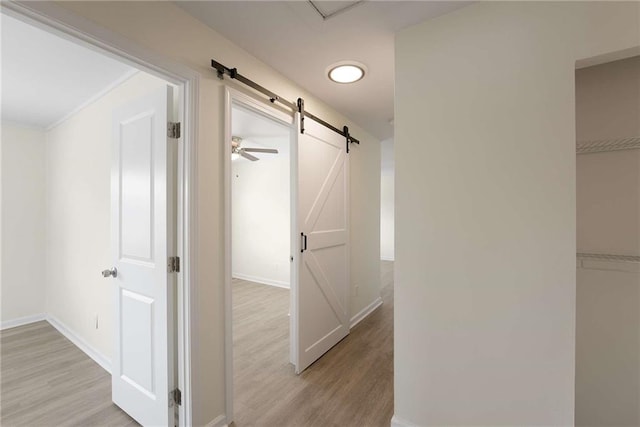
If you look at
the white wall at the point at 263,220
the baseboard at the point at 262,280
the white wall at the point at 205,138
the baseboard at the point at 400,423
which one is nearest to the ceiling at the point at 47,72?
the white wall at the point at 205,138

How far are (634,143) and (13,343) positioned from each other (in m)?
5.54

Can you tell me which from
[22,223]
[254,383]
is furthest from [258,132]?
[22,223]

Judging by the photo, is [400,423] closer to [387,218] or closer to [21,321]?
[21,321]

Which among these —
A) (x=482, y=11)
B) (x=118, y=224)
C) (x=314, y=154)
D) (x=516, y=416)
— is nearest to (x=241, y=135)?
(x=314, y=154)

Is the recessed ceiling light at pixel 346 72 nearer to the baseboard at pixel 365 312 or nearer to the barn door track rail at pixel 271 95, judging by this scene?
the barn door track rail at pixel 271 95

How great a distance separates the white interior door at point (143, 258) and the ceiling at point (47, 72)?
1.52 ft

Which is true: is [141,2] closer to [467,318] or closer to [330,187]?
[330,187]

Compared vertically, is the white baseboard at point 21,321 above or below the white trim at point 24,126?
below

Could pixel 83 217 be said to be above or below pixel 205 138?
below

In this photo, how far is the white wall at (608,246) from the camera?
1.48 meters

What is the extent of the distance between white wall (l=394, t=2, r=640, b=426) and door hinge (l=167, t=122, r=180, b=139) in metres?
1.33

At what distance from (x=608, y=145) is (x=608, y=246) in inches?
22.5

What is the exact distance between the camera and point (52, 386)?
7.20 ft

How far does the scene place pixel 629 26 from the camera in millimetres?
1151
